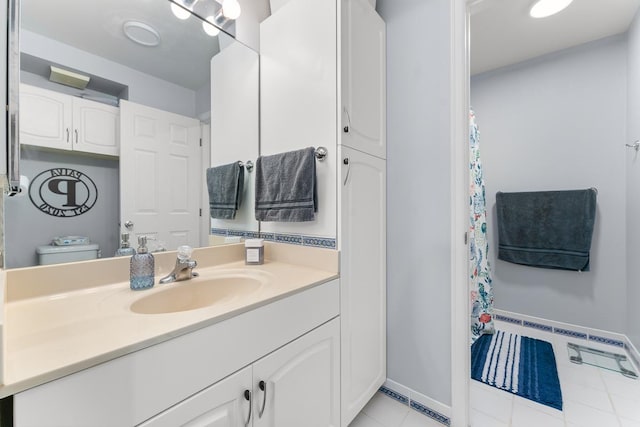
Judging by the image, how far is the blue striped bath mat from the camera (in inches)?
58.9

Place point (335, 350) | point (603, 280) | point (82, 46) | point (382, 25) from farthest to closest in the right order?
1. point (603, 280)
2. point (382, 25)
3. point (335, 350)
4. point (82, 46)

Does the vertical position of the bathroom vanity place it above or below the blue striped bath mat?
above

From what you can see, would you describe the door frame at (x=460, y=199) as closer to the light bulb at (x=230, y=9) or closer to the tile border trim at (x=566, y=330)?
the light bulb at (x=230, y=9)

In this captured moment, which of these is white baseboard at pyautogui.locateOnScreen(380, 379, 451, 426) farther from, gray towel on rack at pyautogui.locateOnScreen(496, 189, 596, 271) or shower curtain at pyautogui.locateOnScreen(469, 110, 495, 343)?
gray towel on rack at pyautogui.locateOnScreen(496, 189, 596, 271)

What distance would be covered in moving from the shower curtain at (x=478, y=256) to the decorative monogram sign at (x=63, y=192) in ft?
7.31

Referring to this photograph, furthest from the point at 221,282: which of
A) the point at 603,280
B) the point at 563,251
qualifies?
the point at 603,280

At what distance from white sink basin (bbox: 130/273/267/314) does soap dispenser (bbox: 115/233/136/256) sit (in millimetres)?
202

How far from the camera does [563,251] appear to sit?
213 centimetres

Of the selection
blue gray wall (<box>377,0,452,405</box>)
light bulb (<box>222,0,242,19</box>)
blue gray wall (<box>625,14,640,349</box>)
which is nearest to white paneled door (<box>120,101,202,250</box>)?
light bulb (<box>222,0,242,19</box>)

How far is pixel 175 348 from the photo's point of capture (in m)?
0.60

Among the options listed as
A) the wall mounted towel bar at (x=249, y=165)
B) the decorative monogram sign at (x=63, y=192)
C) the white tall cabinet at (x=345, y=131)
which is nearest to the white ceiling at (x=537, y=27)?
the white tall cabinet at (x=345, y=131)

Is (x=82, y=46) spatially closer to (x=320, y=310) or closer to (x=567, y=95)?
(x=320, y=310)

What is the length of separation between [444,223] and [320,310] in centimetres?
71

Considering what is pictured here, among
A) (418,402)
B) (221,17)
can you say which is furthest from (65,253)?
(418,402)
